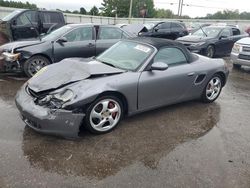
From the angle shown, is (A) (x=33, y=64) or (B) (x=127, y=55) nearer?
(B) (x=127, y=55)

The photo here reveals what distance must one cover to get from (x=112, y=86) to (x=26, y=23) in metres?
8.60

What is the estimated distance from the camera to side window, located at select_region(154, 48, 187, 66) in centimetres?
493

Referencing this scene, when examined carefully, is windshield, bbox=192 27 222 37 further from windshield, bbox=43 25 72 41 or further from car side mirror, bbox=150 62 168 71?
car side mirror, bbox=150 62 168 71

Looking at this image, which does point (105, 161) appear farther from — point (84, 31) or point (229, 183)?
point (84, 31)

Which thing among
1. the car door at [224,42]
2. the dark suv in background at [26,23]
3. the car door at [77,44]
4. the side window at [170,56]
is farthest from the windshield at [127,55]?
the car door at [224,42]

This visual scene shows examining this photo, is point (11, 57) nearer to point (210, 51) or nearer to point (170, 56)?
point (170, 56)

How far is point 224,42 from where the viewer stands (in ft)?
40.2

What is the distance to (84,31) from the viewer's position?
798cm

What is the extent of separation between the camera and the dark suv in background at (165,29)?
15512 millimetres

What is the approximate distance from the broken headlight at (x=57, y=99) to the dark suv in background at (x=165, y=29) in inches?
462

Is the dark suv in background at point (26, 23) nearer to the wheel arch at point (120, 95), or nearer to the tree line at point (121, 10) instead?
the wheel arch at point (120, 95)

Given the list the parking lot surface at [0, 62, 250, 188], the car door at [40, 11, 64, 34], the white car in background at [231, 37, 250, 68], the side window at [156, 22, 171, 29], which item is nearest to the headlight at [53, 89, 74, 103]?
the parking lot surface at [0, 62, 250, 188]

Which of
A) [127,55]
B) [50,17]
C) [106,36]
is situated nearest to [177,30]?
[50,17]

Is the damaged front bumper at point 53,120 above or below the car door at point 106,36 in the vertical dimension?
below
